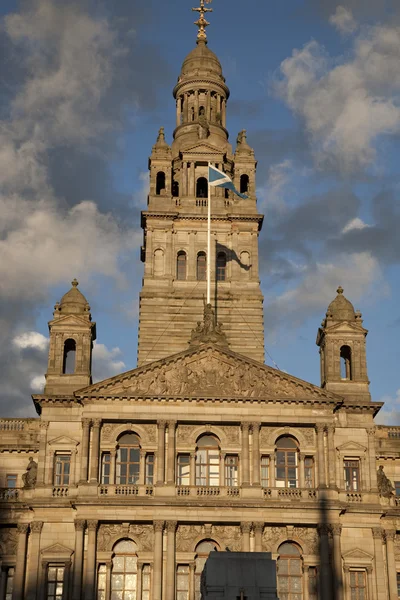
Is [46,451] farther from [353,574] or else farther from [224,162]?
[224,162]

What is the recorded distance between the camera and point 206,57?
7975cm

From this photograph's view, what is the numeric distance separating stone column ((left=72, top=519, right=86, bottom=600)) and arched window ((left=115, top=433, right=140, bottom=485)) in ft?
11.2

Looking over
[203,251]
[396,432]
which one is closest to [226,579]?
[396,432]

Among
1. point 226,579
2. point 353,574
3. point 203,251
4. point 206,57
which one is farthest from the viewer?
point 206,57

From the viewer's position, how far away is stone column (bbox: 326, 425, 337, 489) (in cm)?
5781

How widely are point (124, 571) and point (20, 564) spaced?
5.76 meters

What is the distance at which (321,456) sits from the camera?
5825cm

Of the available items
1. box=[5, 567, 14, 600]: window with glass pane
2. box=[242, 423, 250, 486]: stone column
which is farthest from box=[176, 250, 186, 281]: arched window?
box=[5, 567, 14, 600]: window with glass pane

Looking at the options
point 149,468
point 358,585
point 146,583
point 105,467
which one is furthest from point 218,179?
point 358,585

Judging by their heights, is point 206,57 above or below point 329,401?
above

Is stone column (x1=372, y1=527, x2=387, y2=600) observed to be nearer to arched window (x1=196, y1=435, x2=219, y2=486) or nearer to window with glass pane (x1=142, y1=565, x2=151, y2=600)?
arched window (x1=196, y1=435, x2=219, y2=486)

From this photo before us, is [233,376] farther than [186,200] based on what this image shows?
No

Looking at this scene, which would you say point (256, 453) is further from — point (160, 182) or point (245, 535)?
point (160, 182)

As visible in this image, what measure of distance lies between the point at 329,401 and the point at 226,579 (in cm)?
2113
